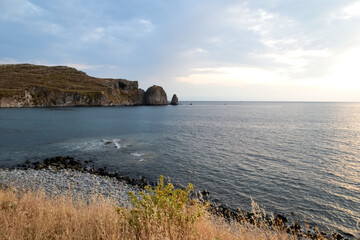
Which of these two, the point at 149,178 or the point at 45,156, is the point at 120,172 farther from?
the point at 45,156

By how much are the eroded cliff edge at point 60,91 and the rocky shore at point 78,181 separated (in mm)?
122250

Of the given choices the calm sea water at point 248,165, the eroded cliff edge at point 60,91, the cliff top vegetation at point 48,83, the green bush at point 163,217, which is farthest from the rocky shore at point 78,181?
the cliff top vegetation at point 48,83

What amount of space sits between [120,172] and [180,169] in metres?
7.50

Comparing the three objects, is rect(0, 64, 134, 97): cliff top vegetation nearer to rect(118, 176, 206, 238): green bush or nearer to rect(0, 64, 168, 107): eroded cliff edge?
rect(0, 64, 168, 107): eroded cliff edge

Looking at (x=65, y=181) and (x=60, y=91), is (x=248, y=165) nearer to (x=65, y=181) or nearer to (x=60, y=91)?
(x=65, y=181)

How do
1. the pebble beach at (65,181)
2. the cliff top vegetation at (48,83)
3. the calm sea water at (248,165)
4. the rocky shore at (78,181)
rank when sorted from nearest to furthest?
the rocky shore at (78,181) < the calm sea water at (248,165) < the pebble beach at (65,181) < the cliff top vegetation at (48,83)

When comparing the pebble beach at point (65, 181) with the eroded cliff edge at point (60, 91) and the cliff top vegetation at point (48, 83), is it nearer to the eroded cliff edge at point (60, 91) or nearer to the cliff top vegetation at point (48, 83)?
the eroded cliff edge at point (60, 91)

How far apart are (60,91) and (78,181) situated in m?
141

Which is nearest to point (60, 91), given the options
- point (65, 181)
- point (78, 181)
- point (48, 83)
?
point (48, 83)

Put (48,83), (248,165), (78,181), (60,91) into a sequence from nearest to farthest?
(78,181), (248,165), (60,91), (48,83)

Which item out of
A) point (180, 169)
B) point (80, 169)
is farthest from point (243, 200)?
point (80, 169)

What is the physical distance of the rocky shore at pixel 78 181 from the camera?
53.1ft

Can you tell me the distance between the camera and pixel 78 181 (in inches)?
801

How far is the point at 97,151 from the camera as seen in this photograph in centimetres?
3288
